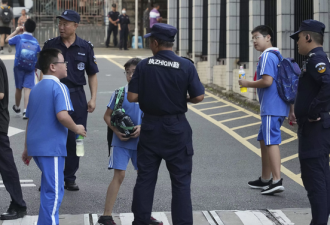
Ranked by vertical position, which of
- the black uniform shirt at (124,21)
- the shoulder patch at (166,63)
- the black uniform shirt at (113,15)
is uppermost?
the black uniform shirt at (113,15)

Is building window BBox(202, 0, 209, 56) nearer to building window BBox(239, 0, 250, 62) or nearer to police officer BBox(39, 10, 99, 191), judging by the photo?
building window BBox(239, 0, 250, 62)

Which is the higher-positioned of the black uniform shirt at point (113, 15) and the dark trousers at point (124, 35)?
the black uniform shirt at point (113, 15)

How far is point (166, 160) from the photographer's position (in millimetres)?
5324

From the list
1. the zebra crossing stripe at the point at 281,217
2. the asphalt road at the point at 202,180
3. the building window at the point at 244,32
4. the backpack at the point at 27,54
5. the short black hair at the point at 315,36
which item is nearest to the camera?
the short black hair at the point at 315,36

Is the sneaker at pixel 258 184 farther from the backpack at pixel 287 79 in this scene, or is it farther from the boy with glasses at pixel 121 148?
the boy with glasses at pixel 121 148

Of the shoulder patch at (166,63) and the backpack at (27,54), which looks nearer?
the shoulder patch at (166,63)

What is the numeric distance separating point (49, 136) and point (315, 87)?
2.37 metres

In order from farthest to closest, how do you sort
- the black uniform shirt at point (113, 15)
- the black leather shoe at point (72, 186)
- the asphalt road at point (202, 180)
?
the black uniform shirt at point (113, 15) < the black leather shoe at point (72, 186) < the asphalt road at point (202, 180)

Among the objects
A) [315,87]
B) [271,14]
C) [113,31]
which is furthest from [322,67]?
[113,31]

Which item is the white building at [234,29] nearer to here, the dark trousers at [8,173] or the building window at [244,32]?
the building window at [244,32]

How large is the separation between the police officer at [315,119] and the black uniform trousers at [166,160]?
1.08 metres

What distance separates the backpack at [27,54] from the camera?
11593 millimetres

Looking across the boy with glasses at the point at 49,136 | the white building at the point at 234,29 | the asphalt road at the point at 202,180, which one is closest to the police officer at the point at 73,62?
the asphalt road at the point at 202,180

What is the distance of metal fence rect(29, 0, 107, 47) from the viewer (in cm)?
3341
